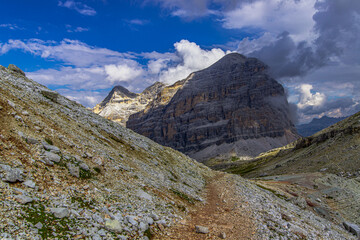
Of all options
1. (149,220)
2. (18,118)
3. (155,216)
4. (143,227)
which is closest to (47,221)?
(143,227)

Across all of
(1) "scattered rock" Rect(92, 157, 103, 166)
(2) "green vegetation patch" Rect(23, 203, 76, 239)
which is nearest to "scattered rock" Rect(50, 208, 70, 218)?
(2) "green vegetation patch" Rect(23, 203, 76, 239)

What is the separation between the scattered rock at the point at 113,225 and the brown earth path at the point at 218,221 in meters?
2.83

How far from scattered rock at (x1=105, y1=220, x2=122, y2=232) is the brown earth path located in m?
2.83

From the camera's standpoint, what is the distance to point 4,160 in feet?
48.3

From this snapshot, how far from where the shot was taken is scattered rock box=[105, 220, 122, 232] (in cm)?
1366

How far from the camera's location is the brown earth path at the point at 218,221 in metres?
17.0

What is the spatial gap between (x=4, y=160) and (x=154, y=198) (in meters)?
12.2

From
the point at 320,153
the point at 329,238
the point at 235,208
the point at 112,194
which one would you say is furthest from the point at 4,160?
the point at 320,153

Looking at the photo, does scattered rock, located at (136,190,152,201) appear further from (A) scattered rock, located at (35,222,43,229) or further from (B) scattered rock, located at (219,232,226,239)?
(A) scattered rock, located at (35,222,43,229)

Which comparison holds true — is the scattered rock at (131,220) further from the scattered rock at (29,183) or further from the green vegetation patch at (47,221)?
the scattered rock at (29,183)

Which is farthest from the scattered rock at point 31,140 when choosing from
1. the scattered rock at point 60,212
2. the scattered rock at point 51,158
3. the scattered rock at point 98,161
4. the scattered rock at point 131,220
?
the scattered rock at point 131,220

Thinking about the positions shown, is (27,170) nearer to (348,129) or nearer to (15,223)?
(15,223)

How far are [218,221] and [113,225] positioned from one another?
11.0 m

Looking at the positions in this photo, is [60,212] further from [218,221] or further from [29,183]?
[218,221]
